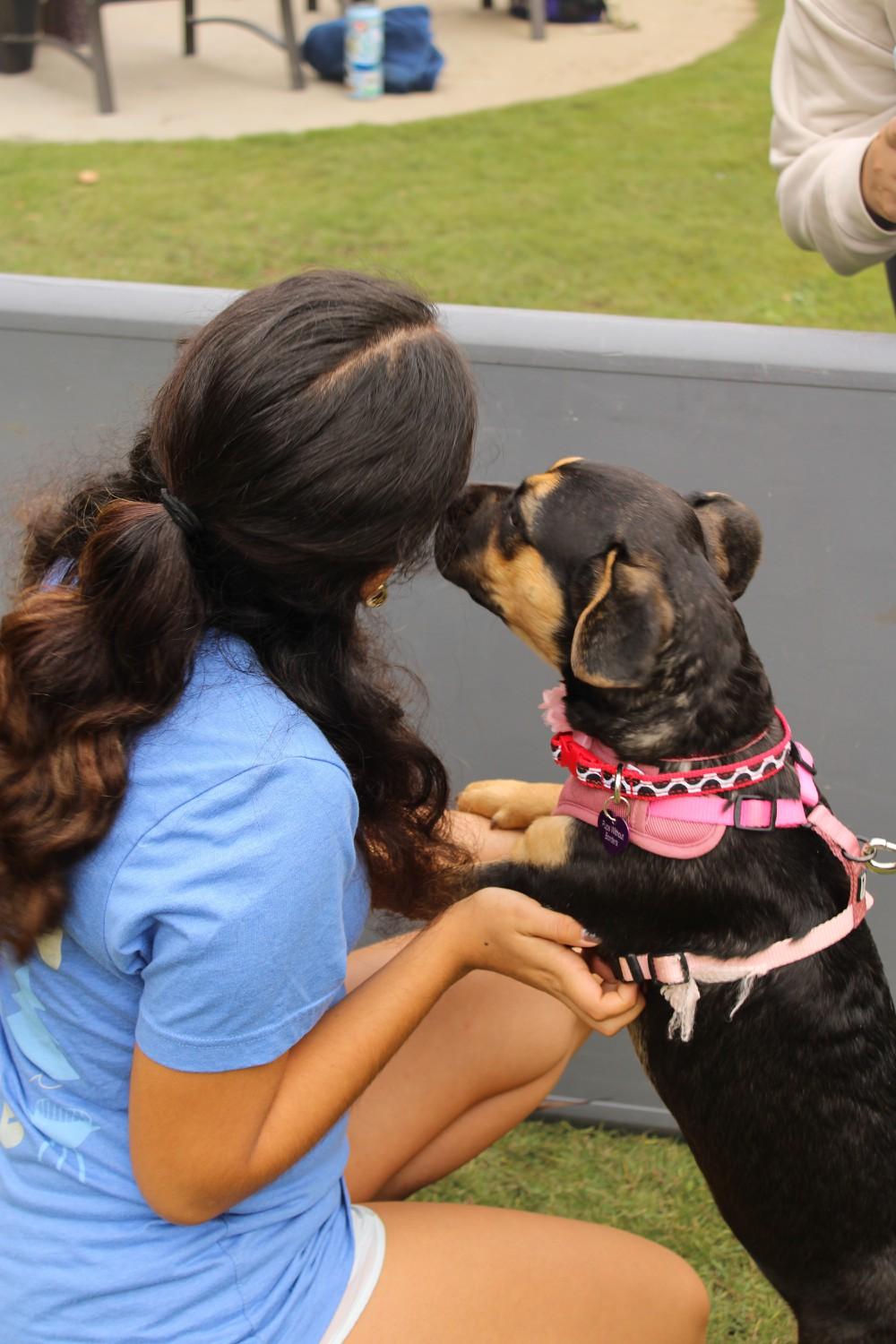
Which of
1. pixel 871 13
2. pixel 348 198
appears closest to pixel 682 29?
pixel 348 198

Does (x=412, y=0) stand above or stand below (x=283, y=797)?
below

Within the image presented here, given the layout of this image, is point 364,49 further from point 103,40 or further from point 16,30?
point 16,30

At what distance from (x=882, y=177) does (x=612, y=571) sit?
1322 mm

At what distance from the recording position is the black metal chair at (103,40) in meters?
9.23

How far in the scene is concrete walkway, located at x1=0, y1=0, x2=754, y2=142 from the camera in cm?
956

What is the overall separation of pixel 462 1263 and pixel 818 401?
5.68 feet

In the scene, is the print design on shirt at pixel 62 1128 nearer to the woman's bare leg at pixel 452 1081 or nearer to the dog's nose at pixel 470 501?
the woman's bare leg at pixel 452 1081

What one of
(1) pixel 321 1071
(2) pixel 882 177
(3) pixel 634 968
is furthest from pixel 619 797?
(2) pixel 882 177

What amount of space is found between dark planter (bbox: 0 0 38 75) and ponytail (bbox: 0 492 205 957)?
32.5 feet

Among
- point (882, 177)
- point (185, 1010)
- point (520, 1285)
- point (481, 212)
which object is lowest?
point (481, 212)

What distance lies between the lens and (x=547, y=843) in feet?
7.69

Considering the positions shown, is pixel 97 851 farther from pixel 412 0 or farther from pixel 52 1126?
pixel 412 0

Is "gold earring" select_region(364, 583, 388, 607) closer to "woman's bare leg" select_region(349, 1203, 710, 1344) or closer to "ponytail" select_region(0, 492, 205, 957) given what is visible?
"ponytail" select_region(0, 492, 205, 957)

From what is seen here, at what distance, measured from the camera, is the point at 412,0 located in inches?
482
